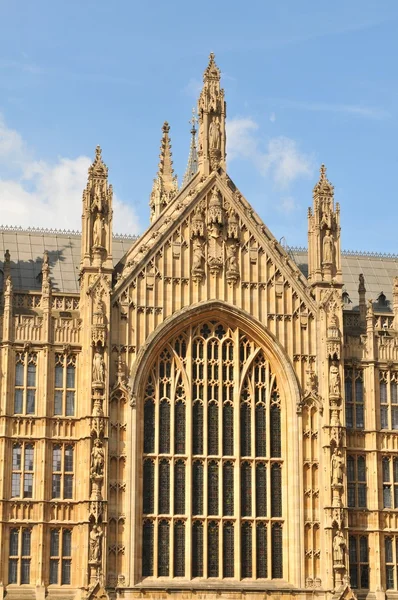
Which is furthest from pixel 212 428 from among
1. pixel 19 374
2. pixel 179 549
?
pixel 19 374

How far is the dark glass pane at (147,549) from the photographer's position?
65.3 metres

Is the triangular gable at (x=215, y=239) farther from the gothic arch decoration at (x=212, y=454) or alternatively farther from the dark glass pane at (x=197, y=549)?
the dark glass pane at (x=197, y=549)

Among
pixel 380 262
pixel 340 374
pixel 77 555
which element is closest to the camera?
pixel 77 555

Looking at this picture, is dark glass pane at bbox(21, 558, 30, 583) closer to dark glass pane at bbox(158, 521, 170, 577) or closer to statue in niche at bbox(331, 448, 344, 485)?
dark glass pane at bbox(158, 521, 170, 577)

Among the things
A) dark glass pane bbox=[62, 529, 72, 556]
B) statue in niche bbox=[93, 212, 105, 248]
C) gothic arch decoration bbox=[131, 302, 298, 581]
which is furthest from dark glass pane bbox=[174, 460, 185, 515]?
statue in niche bbox=[93, 212, 105, 248]

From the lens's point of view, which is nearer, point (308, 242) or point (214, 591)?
point (214, 591)

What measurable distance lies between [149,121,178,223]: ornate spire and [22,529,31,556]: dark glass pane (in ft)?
96.2

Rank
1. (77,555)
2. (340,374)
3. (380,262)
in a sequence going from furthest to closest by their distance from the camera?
1. (380,262)
2. (340,374)
3. (77,555)

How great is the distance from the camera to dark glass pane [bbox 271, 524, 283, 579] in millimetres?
67000

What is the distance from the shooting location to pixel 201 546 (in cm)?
6619

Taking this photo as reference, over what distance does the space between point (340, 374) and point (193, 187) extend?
1265 centimetres

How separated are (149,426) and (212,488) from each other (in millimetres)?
4488

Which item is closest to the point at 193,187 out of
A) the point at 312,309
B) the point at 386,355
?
the point at 312,309

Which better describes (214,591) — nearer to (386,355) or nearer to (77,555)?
(77,555)
